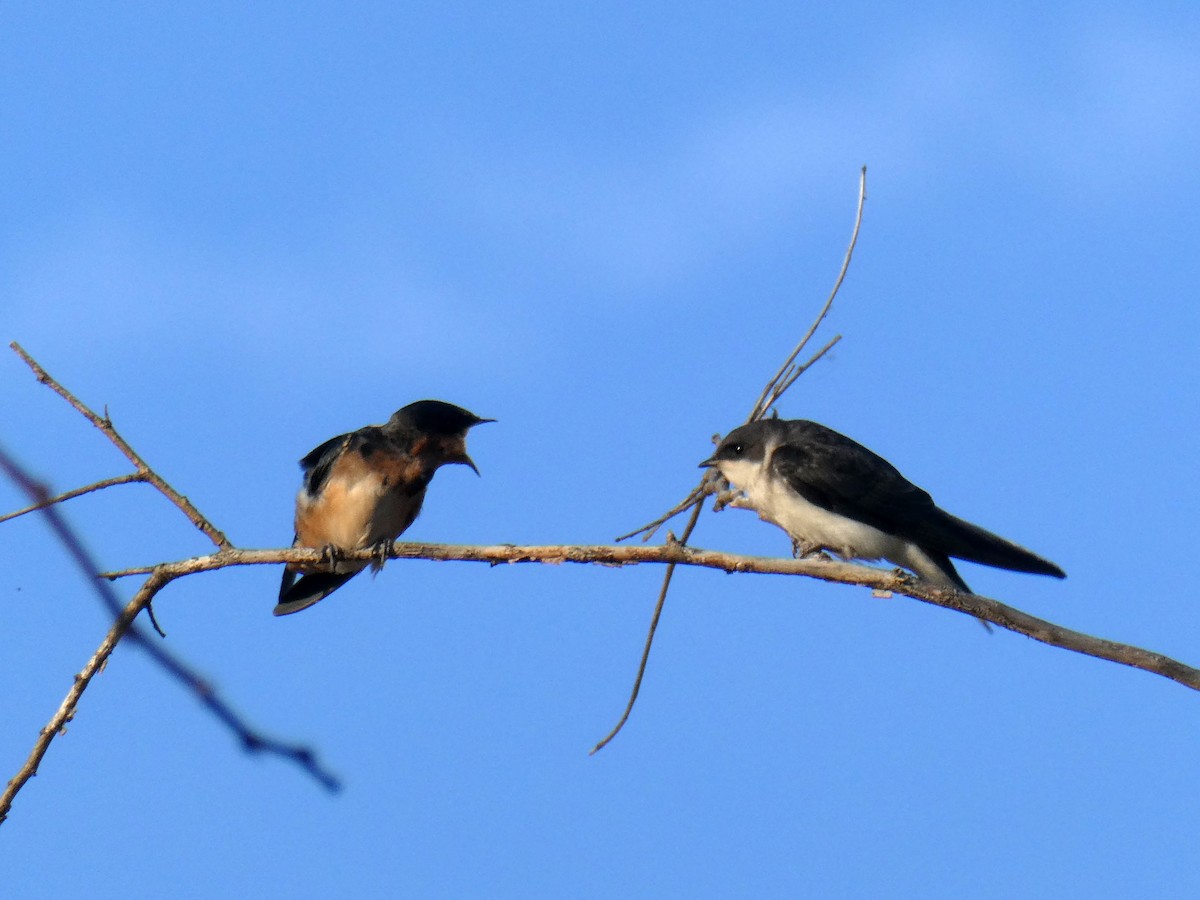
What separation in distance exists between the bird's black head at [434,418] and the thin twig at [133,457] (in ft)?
8.54

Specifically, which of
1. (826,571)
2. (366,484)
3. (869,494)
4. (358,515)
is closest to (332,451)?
(366,484)

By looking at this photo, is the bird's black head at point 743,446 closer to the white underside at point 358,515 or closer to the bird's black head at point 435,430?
the bird's black head at point 435,430

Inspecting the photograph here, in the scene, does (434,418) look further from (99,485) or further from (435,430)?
(99,485)

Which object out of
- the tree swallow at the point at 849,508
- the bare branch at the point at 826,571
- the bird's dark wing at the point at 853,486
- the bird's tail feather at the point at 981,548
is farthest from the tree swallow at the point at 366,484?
the bird's tail feather at the point at 981,548

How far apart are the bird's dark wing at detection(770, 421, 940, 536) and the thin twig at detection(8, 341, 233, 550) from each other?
3.69 meters

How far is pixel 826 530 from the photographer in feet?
25.3

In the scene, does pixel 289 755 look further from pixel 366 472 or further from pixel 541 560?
pixel 366 472

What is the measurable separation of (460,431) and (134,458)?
10.2 feet

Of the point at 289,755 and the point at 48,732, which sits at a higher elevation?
the point at 48,732

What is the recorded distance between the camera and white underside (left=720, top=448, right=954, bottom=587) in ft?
25.3

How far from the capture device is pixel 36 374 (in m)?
4.68

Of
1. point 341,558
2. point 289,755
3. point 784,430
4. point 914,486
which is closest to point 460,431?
point 341,558

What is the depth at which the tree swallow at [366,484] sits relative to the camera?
747 centimetres

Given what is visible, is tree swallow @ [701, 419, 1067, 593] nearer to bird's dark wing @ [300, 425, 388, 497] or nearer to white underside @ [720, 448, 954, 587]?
white underside @ [720, 448, 954, 587]
